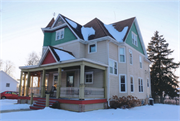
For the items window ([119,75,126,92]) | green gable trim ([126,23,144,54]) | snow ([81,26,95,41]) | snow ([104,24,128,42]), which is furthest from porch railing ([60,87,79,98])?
green gable trim ([126,23,144,54])

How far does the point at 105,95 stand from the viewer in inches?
546

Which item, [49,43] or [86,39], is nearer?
[86,39]

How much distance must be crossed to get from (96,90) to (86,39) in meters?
6.09

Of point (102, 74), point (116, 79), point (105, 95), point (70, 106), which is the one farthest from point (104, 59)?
point (70, 106)

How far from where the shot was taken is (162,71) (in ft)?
85.8

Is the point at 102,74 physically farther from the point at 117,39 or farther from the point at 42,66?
the point at 42,66

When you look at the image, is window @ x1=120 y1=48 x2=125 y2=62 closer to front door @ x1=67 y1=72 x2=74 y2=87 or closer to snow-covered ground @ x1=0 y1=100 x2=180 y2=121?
front door @ x1=67 y1=72 x2=74 y2=87

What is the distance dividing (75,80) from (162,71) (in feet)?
57.1

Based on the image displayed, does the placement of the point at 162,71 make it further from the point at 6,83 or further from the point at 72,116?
the point at 6,83

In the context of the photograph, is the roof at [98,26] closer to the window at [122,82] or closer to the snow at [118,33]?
the snow at [118,33]

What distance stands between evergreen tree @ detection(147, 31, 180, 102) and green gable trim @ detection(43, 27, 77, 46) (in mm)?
17216

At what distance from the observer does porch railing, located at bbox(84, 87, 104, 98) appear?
1209 cm

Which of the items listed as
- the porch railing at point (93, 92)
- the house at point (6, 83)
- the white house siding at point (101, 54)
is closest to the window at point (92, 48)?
the white house siding at point (101, 54)

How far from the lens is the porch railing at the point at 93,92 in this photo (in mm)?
12087
